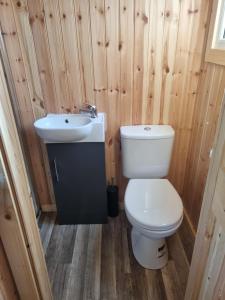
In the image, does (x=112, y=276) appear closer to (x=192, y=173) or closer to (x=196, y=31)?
(x=192, y=173)

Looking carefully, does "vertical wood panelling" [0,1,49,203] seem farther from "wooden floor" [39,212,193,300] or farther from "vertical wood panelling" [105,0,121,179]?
"vertical wood panelling" [105,0,121,179]

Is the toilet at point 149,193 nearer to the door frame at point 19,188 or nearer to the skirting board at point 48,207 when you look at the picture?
the door frame at point 19,188

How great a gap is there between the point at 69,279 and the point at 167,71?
1.63 meters

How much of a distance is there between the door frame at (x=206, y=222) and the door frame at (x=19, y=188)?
665mm

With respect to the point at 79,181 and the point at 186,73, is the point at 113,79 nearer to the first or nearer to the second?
the point at 186,73

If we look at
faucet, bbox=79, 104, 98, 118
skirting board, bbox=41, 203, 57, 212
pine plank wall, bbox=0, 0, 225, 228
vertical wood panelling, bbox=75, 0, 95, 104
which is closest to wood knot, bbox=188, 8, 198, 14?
pine plank wall, bbox=0, 0, 225, 228

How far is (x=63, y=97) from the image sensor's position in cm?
164

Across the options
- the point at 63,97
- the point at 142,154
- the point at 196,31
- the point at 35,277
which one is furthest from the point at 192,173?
the point at 35,277

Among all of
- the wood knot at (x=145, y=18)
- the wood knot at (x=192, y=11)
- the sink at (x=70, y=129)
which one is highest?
the wood knot at (x=192, y=11)

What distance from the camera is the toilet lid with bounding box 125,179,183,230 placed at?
1.27 meters

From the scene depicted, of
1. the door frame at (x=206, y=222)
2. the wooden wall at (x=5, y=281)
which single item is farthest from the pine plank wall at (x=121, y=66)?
the wooden wall at (x=5, y=281)

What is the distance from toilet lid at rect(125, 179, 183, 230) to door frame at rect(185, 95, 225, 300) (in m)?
0.34

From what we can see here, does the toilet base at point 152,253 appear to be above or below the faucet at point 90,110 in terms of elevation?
below

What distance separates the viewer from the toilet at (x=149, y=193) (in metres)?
1.30
